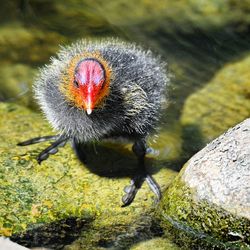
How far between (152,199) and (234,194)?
0.84 metres

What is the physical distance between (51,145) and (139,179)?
77cm

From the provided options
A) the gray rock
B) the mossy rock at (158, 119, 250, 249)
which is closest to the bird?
the mossy rock at (158, 119, 250, 249)

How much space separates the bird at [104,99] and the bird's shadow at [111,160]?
68 millimetres

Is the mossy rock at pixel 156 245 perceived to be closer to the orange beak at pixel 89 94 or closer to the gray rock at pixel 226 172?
the gray rock at pixel 226 172

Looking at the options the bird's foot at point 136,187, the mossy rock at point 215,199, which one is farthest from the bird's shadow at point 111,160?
the mossy rock at point 215,199

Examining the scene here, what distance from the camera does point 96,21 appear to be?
6.76m

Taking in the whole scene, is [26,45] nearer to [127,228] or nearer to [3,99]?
[3,99]

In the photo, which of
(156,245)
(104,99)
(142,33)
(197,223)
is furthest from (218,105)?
(156,245)

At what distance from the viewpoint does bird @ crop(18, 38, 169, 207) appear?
455 centimetres

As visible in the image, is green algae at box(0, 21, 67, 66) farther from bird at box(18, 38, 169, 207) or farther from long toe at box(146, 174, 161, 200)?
long toe at box(146, 174, 161, 200)

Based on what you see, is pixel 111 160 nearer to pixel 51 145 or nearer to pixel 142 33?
pixel 51 145

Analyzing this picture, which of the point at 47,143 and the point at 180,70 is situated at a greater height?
the point at 180,70

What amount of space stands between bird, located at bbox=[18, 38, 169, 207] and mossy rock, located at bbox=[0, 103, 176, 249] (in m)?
0.09

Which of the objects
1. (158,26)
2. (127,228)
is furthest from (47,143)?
(158,26)
